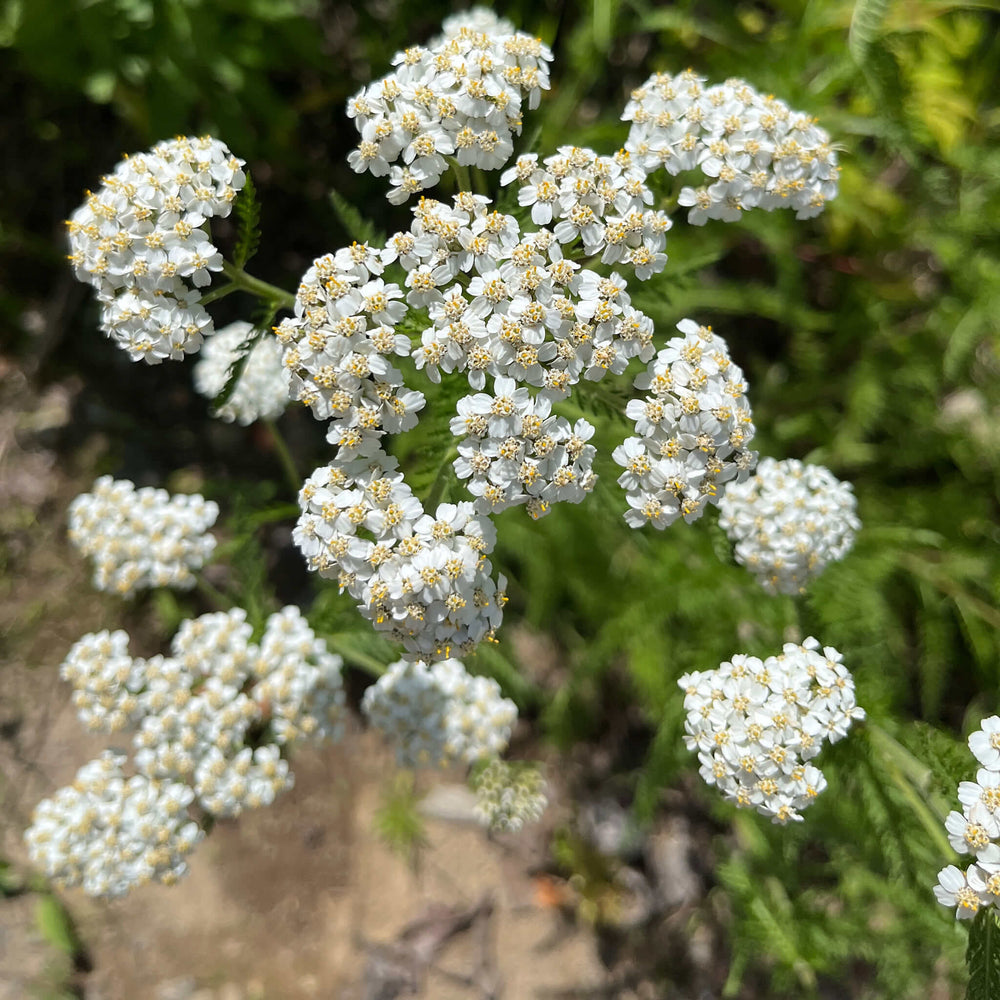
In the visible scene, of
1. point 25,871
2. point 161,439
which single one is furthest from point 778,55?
point 25,871

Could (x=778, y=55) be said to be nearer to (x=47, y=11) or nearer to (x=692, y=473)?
(x=692, y=473)

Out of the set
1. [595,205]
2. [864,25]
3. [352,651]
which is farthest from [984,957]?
[864,25]

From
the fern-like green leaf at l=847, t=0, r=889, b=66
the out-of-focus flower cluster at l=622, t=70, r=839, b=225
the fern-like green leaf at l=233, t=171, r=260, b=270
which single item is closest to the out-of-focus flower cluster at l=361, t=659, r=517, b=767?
the fern-like green leaf at l=233, t=171, r=260, b=270

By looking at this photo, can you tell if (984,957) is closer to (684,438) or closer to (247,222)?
(684,438)

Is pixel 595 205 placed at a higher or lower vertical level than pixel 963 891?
higher

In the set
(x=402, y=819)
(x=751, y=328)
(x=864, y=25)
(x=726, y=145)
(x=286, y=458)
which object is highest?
(x=864, y=25)
